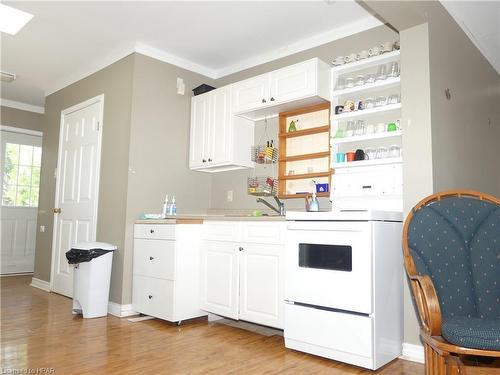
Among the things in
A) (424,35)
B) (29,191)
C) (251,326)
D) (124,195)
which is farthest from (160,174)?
(29,191)

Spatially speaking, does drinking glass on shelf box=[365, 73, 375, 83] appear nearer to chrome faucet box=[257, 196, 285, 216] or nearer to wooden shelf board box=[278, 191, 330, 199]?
wooden shelf board box=[278, 191, 330, 199]

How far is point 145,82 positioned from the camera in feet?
12.6

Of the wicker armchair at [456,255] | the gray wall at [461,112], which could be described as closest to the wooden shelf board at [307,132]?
the gray wall at [461,112]

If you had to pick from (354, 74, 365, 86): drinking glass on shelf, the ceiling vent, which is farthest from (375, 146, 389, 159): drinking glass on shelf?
the ceiling vent

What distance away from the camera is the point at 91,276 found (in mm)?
3404

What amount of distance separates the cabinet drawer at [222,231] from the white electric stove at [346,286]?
0.56m

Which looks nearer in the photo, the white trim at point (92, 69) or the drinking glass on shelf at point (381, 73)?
the drinking glass on shelf at point (381, 73)

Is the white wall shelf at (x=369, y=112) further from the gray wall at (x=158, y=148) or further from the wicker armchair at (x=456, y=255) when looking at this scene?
the gray wall at (x=158, y=148)

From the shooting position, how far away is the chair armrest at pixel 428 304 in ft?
5.53

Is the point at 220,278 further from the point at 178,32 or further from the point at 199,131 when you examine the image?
the point at 178,32

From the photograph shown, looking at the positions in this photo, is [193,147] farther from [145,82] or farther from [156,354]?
[156,354]

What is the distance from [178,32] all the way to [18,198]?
412 cm

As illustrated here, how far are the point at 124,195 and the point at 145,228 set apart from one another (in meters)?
0.42

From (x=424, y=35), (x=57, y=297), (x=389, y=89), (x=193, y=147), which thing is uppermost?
(x=424, y=35)
